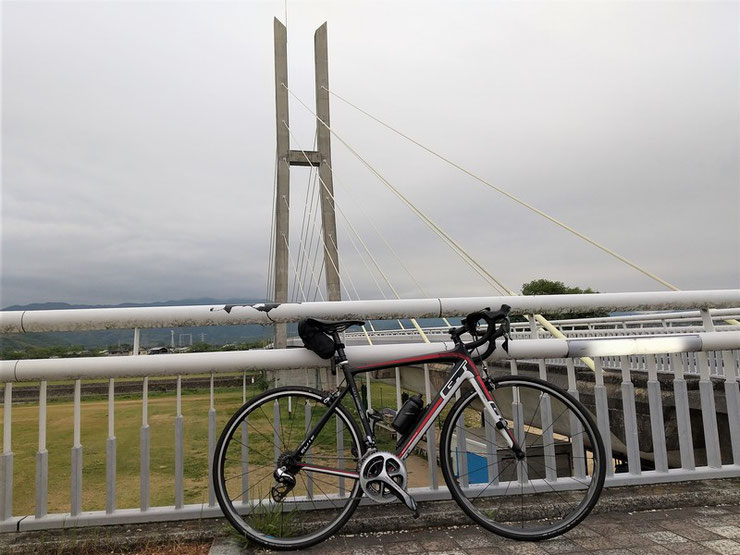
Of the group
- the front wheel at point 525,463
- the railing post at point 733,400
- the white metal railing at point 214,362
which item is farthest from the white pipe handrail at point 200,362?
the railing post at point 733,400

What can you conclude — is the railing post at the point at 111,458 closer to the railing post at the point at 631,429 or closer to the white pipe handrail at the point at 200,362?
the white pipe handrail at the point at 200,362

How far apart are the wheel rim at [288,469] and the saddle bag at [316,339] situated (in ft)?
0.66

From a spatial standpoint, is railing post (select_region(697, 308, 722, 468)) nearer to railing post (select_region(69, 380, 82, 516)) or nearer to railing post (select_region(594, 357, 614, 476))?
railing post (select_region(594, 357, 614, 476))

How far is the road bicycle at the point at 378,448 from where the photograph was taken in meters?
1.99

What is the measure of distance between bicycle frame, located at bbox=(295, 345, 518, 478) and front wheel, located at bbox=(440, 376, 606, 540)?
Result: 1.7 inches

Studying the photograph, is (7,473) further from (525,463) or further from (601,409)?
(601,409)

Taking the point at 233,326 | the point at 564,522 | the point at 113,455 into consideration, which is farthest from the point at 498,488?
the point at 113,455

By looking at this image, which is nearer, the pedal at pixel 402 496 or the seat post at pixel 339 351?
the pedal at pixel 402 496

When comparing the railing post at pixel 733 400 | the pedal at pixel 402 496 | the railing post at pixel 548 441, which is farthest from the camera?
the railing post at pixel 733 400

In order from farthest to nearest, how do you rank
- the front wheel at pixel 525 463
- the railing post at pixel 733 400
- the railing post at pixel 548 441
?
the railing post at pixel 733 400 < the railing post at pixel 548 441 < the front wheel at pixel 525 463

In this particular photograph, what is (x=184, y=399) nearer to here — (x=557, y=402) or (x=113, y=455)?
(x=113, y=455)

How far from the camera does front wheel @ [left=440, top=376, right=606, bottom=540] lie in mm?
2055

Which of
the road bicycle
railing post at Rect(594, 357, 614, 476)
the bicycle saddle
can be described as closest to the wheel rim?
the road bicycle

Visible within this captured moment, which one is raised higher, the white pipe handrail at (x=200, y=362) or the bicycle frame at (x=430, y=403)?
the white pipe handrail at (x=200, y=362)
